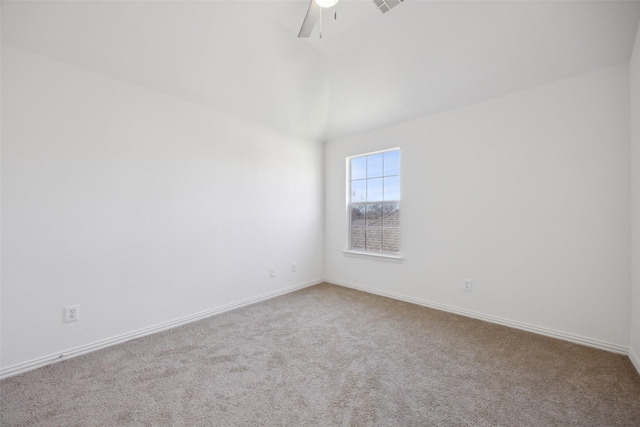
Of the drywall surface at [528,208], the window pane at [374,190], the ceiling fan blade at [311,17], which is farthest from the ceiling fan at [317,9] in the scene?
the window pane at [374,190]

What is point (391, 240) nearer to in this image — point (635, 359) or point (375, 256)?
point (375, 256)

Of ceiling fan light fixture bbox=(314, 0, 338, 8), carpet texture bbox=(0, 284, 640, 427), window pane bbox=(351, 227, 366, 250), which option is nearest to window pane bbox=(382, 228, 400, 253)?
window pane bbox=(351, 227, 366, 250)

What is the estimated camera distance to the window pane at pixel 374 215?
378 cm

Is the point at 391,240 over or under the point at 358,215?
under

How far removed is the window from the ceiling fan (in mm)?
1677

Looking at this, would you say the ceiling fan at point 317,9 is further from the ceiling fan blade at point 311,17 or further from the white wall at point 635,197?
the white wall at point 635,197

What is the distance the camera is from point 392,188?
11.9 ft

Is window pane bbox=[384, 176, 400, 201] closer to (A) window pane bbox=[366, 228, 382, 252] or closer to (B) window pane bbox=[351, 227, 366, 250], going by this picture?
(A) window pane bbox=[366, 228, 382, 252]

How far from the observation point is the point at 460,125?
2.96 meters

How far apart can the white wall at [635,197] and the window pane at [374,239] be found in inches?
92.2

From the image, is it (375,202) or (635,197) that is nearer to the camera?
(635,197)

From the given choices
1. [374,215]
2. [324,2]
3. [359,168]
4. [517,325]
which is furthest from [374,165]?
[517,325]

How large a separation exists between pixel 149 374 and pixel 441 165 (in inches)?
133

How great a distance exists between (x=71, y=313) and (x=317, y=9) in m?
2.97
